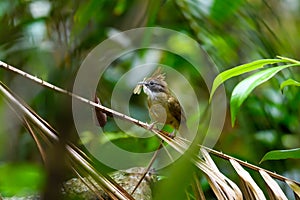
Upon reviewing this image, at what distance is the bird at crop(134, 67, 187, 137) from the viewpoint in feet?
4.13

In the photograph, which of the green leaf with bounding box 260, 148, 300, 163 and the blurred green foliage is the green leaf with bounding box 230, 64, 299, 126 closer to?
the green leaf with bounding box 260, 148, 300, 163

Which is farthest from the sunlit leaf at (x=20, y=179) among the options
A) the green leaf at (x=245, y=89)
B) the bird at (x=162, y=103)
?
the bird at (x=162, y=103)

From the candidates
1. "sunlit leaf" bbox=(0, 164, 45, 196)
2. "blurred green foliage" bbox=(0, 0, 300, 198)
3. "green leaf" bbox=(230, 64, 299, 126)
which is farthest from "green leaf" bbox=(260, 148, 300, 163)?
"blurred green foliage" bbox=(0, 0, 300, 198)

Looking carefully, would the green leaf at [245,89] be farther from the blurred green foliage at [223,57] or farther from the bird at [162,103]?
the blurred green foliage at [223,57]

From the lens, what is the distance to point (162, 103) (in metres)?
1.36

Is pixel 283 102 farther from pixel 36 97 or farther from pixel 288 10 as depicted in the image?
pixel 36 97

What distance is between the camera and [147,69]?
164cm

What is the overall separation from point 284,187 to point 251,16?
47 centimetres

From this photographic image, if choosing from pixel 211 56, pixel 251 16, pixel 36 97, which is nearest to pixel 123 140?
pixel 36 97

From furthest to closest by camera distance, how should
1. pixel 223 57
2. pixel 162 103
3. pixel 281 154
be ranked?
pixel 223 57 → pixel 162 103 → pixel 281 154

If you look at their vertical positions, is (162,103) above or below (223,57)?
below

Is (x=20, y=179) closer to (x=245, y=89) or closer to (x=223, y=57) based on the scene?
(x=245, y=89)

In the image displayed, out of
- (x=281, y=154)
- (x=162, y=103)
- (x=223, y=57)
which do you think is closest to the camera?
(x=281, y=154)

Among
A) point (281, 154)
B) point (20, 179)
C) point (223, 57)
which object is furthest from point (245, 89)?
point (223, 57)
